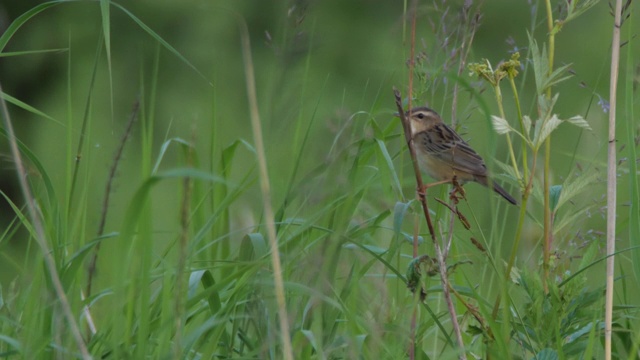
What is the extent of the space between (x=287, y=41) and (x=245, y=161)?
336 cm

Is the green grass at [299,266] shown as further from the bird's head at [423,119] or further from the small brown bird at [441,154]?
the bird's head at [423,119]

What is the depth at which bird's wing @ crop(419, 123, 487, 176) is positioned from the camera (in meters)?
3.84

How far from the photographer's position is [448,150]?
3951mm

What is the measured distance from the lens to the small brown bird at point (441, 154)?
380cm

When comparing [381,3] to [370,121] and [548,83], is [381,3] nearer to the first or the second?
[370,121]

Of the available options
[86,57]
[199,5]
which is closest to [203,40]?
[199,5]

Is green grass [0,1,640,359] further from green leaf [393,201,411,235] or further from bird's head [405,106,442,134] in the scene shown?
bird's head [405,106,442,134]

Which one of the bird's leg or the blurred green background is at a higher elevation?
the blurred green background

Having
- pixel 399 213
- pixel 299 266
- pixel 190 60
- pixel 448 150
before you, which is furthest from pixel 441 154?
pixel 190 60

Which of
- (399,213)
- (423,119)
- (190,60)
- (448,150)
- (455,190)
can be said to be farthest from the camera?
(190,60)

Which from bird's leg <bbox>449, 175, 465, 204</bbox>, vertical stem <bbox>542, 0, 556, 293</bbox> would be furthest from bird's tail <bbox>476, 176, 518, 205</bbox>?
vertical stem <bbox>542, 0, 556, 293</bbox>

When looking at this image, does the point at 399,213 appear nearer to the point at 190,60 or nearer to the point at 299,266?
the point at 299,266

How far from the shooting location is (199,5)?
5.38 meters

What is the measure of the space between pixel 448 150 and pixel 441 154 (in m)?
0.06
